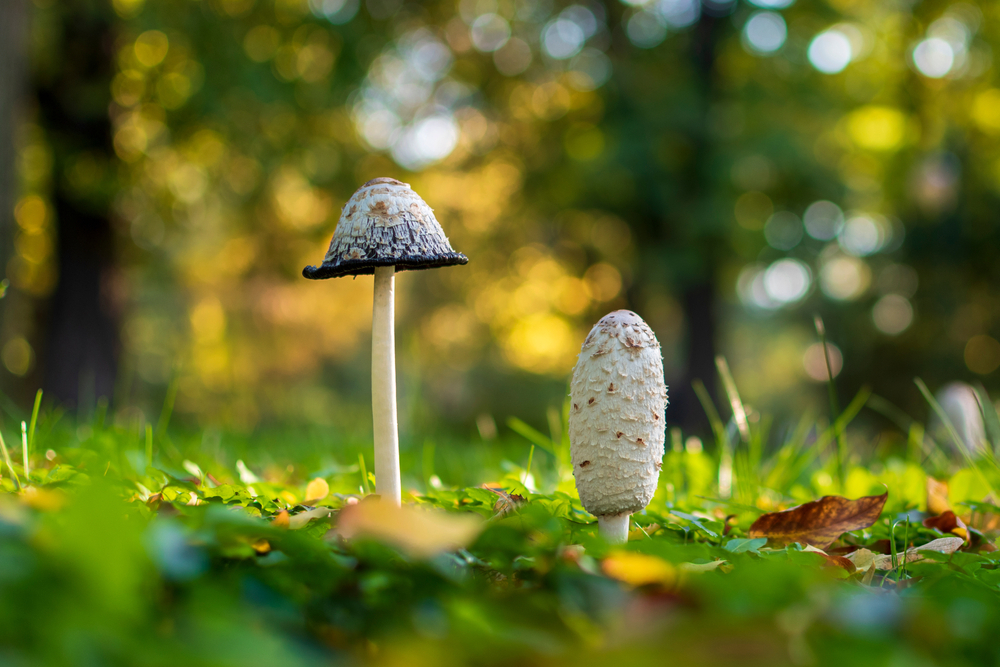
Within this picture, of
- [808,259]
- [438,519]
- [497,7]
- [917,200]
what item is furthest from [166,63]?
[917,200]

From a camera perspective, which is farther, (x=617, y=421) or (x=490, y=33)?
(x=490, y=33)

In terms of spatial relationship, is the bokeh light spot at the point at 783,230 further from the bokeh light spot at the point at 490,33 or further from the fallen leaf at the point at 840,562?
the fallen leaf at the point at 840,562

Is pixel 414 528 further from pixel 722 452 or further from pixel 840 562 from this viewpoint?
pixel 722 452

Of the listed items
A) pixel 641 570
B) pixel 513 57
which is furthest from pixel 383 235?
pixel 513 57

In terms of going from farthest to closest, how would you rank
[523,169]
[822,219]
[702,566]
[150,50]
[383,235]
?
1. [822,219]
2. [523,169]
3. [150,50]
4. [383,235]
5. [702,566]

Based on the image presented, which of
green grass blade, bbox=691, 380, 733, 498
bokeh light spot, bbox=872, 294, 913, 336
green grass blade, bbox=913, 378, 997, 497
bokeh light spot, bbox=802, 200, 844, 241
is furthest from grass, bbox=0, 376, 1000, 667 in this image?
bokeh light spot, bbox=872, 294, 913, 336

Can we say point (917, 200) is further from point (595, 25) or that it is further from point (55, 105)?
point (55, 105)

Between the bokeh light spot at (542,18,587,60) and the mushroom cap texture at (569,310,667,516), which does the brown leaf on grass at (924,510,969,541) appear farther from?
the bokeh light spot at (542,18,587,60)
